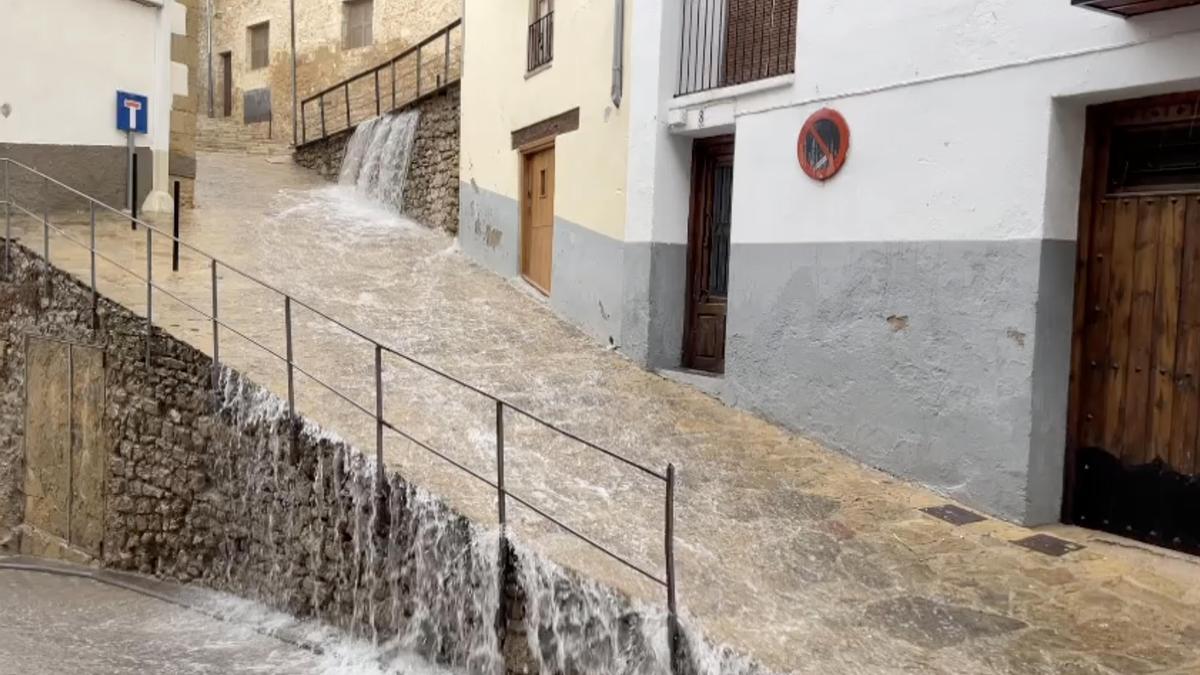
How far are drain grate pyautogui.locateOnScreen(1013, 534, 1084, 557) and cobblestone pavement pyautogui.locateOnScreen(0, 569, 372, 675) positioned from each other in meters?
3.58

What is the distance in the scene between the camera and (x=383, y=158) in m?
15.8

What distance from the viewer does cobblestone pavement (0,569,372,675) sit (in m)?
5.56

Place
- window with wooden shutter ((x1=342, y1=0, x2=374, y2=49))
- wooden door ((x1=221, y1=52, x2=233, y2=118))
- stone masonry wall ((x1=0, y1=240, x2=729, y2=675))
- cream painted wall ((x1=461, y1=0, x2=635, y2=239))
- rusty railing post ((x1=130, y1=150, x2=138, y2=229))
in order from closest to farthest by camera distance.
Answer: stone masonry wall ((x1=0, y1=240, x2=729, y2=675))
cream painted wall ((x1=461, y1=0, x2=635, y2=239))
rusty railing post ((x1=130, y1=150, x2=138, y2=229))
window with wooden shutter ((x1=342, y1=0, x2=374, y2=49))
wooden door ((x1=221, y1=52, x2=233, y2=118))

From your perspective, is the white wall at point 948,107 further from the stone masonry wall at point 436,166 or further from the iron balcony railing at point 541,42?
the stone masonry wall at point 436,166

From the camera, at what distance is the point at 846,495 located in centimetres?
594

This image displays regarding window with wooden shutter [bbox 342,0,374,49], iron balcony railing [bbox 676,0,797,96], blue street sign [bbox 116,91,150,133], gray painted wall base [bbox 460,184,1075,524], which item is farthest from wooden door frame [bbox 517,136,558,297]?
window with wooden shutter [bbox 342,0,374,49]

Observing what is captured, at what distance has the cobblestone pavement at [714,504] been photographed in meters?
4.09

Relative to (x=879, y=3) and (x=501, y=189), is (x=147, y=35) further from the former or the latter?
(x=879, y=3)

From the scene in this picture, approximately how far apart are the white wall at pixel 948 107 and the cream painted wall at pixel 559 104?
2081mm

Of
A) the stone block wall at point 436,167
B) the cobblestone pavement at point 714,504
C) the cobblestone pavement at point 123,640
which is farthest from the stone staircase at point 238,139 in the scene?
the cobblestone pavement at point 123,640

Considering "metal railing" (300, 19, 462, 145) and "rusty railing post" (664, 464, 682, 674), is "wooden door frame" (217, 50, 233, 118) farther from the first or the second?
"rusty railing post" (664, 464, 682, 674)

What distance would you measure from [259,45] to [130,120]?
15578mm

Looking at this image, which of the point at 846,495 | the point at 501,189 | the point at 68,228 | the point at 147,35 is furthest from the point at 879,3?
the point at 147,35

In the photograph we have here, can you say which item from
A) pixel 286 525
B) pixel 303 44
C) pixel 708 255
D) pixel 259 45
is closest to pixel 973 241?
pixel 708 255
